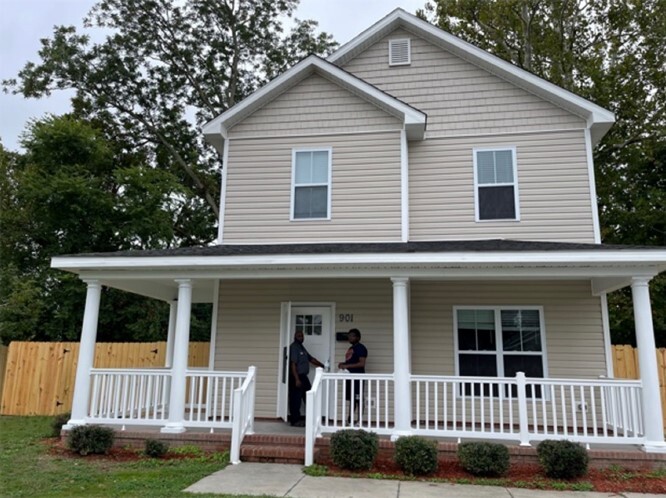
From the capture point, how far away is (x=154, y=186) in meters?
17.9

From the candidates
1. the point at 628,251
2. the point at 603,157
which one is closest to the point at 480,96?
the point at 628,251

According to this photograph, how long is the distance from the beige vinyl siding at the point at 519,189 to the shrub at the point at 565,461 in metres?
4.08

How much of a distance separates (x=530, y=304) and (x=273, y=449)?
200 inches

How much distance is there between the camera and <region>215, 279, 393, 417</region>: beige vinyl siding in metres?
9.05

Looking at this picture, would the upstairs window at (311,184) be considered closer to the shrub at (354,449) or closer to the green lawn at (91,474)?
the shrub at (354,449)

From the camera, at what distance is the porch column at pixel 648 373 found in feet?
22.2

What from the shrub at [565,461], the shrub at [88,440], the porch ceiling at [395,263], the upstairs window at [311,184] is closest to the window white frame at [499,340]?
the porch ceiling at [395,263]

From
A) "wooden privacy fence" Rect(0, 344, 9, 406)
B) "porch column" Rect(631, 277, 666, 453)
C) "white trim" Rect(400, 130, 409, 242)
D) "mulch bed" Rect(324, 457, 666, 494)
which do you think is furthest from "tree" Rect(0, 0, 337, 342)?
"porch column" Rect(631, 277, 666, 453)

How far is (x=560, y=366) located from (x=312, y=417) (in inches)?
180

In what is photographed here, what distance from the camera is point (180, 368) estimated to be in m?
7.87

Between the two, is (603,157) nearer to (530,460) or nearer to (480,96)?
(480,96)

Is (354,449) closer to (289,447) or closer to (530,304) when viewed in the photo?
(289,447)

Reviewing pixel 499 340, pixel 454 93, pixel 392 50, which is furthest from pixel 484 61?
pixel 499 340

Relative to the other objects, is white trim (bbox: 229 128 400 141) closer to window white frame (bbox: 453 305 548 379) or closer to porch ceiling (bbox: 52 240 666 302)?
porch ceiling (bbox: 52 240 666 302)
